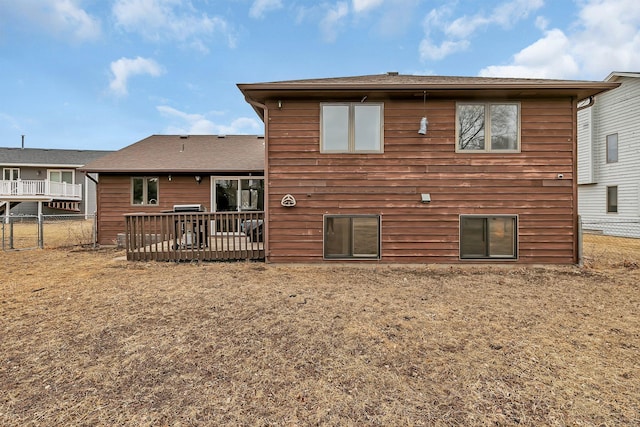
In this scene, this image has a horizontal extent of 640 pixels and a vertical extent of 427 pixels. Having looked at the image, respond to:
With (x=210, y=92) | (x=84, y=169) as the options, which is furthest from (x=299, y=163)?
(x=210, y=92)

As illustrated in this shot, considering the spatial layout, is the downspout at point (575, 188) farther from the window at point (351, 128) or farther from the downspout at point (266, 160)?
the downspout at point (266, 160)

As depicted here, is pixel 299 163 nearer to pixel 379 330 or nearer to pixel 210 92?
pixel 379 330

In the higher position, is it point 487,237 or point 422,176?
point 422,176

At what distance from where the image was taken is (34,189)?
Answer: 19.0 metres

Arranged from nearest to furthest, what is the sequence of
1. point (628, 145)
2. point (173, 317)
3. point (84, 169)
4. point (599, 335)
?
point (599, 335), point (173, 317), point (84, 169), point (628, 145)

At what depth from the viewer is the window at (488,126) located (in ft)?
22.3

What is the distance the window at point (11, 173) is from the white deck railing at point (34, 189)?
12.2 feet

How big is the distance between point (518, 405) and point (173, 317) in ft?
11.6

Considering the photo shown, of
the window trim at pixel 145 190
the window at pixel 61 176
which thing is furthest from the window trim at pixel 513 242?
the window at pixel 61 176

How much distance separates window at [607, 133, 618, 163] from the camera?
527 inches

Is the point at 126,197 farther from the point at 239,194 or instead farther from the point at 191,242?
the point at 191,242

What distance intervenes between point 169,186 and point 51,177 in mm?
18939

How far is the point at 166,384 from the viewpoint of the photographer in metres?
2.36

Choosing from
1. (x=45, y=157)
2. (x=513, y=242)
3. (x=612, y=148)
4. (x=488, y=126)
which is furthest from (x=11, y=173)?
(x=612, y=148)
